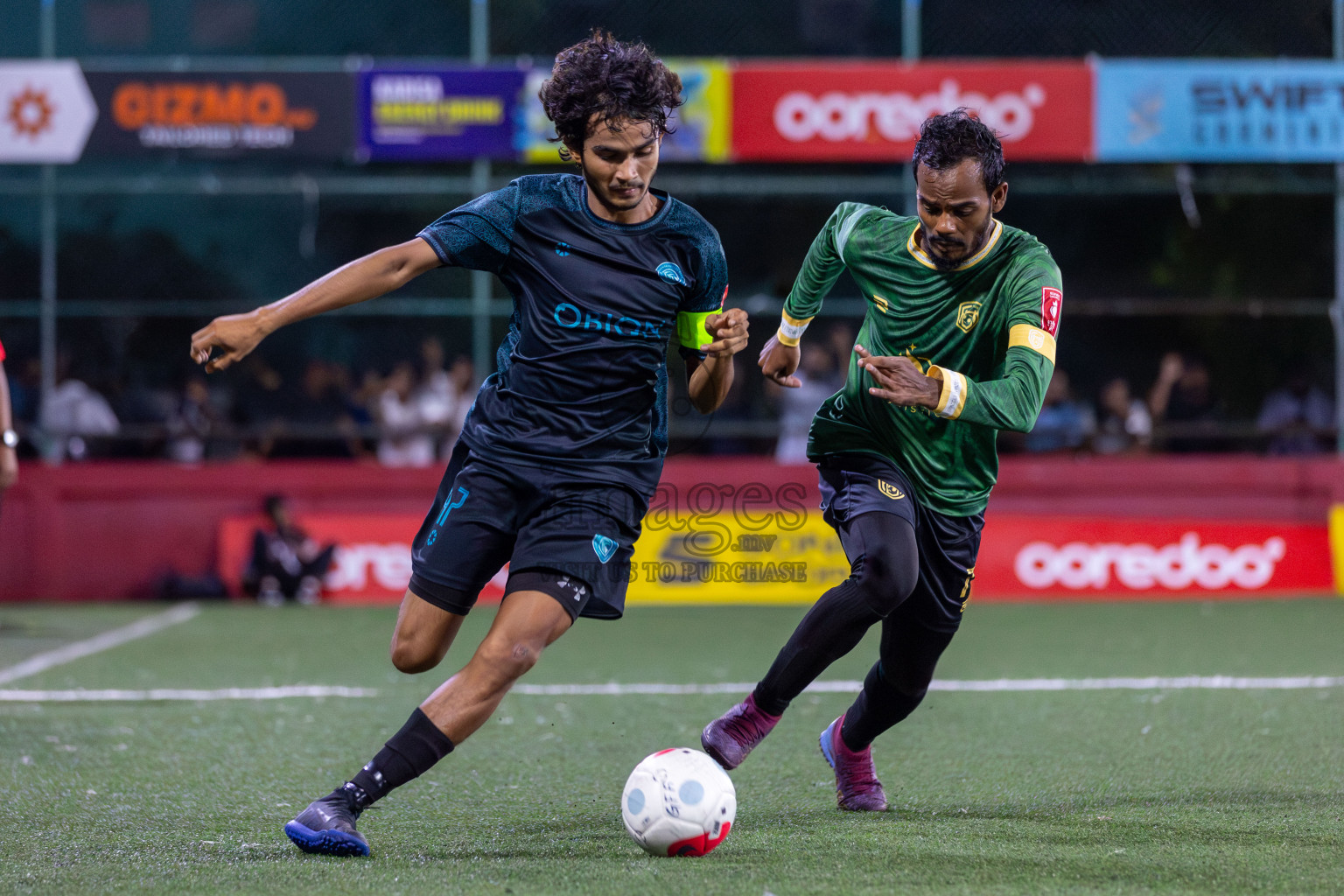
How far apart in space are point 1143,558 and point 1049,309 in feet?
29.6

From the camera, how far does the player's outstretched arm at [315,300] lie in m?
3.97

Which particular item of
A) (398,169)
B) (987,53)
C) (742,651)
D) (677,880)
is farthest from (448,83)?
(677,880)

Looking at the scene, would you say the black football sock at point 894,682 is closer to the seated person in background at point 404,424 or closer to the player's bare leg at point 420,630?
the player's bare leg at point 420,630

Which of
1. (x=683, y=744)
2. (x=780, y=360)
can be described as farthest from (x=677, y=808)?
(x=683, y=744)

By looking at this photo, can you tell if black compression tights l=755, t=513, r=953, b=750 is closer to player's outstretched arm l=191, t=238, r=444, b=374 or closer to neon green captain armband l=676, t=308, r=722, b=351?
neon green captain armband l=676, t=308, r=722, b=351

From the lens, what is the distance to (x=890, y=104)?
1395cm

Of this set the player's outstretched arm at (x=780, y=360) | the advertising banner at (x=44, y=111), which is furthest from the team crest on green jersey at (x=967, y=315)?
the advertising banner at (x=44, y=111)

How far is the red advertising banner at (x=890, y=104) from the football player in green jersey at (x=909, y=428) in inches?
358

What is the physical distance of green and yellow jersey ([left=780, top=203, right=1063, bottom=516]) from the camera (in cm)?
477

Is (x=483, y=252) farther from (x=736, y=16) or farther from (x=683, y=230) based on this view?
(x=736, y=16)


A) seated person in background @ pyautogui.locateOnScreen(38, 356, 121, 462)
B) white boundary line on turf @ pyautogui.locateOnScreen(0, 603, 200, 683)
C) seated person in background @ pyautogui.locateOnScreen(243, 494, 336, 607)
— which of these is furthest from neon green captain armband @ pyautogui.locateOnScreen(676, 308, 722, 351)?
seated person in background @ pyautogui.locateOnScreen(38, 356, 121, 462)

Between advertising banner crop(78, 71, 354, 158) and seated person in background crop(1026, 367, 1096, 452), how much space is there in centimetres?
691

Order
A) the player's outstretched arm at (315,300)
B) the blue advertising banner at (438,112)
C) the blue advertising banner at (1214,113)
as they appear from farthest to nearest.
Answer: the blue advertising banner at (1214,113), the blue advertising banner at (438,112), the player's outstretched arm at (315,300)

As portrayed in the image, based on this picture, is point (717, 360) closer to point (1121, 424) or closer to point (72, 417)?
point (1121, 424)
